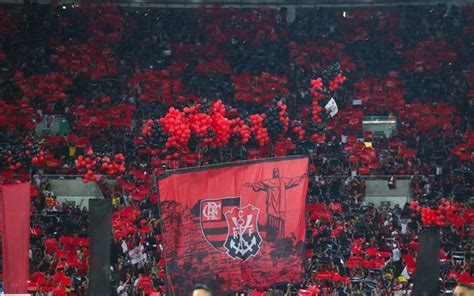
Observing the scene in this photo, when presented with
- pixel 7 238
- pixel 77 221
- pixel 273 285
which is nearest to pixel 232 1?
pixel 77 221

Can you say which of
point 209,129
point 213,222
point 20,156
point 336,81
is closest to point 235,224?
point 213,222

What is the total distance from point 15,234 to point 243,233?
5.88 metres

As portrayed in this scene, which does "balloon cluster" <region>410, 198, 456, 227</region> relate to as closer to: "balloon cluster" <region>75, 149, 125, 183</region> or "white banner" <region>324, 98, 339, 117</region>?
"white banner" <region>324, 98, 339, 117</region>

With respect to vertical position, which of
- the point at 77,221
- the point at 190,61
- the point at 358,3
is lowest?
the point at 77,221

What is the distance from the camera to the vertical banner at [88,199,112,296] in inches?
638

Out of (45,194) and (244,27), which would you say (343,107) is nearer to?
(244,27)

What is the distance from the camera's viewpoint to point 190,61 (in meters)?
31.5

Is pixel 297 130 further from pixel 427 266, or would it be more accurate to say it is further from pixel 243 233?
pixel 427 266

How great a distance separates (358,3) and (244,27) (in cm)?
419

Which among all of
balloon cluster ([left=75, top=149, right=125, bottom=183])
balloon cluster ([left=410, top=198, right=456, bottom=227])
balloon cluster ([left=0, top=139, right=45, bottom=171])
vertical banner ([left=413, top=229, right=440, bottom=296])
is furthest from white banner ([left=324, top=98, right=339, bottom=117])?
balloon cluster ([left=0, top=139, right=45, bottom=171])

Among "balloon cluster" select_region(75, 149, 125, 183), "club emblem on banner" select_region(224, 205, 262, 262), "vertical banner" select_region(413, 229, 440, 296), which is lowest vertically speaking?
"vertical banner" select_region(413, 229, 440, 296)

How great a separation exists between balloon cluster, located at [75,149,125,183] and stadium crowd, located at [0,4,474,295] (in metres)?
1.06

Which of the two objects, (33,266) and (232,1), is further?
(232,1)

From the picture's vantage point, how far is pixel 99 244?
1627 centimetres
